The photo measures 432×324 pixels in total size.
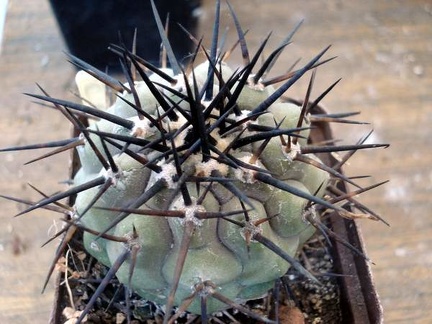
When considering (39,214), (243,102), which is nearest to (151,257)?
(243,102)

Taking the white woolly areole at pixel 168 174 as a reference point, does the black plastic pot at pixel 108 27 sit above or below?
above

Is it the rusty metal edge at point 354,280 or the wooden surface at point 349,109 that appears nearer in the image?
the rusty metal edge at point 354,280

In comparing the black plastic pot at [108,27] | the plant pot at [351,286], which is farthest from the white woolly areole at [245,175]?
the black plastic pot at [108,27]

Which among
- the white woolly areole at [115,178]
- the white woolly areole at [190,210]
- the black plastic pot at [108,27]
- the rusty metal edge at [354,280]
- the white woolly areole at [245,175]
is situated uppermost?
the black plastic pot at [108,27]

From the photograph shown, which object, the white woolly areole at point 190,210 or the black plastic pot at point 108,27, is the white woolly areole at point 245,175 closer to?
the white woolly areole at point 190,210

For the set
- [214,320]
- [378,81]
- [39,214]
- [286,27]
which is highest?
[286,27]

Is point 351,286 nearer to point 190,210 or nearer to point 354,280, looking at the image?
point 354,280

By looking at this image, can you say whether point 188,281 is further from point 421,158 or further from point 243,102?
point 421,158
